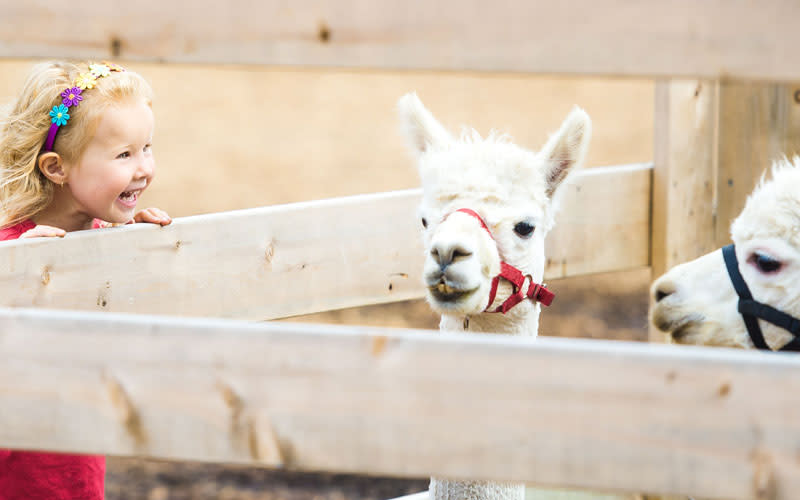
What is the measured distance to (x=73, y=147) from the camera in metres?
2.55

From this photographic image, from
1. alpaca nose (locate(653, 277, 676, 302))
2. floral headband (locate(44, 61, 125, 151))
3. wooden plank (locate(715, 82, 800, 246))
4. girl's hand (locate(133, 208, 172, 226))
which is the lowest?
alpaca nose (locate(653, 277, 676, 302))

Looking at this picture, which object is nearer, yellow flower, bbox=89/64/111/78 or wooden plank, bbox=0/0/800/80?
wooden plank, bbox=0/0/800/80

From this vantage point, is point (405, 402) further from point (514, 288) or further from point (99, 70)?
point (99, 70)

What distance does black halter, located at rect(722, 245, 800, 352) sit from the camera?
229cm

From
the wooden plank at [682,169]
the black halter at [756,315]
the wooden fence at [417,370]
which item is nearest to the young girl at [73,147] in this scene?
the wooden fence at [417,370]

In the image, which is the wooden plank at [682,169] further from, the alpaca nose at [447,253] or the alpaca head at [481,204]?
the alpaca nose at [447,253]

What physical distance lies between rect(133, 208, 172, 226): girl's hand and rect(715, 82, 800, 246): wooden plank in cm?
Answer: 228

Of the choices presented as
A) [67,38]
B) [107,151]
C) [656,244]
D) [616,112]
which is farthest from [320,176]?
[67,38]

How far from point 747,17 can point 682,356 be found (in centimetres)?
50

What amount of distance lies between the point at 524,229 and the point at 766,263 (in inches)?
26.2

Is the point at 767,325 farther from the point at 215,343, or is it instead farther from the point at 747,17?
the point at 215,343

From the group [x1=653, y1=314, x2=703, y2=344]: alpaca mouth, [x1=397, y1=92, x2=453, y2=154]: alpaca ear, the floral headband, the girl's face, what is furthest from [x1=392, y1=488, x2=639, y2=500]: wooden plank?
the floral headband

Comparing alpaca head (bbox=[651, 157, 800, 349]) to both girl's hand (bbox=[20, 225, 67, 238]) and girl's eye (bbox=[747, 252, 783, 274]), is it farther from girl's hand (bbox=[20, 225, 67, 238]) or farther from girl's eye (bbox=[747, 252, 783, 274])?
girl's hand (bbox=[20, 225, 67, 238])

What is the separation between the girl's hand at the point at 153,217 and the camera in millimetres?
2545
